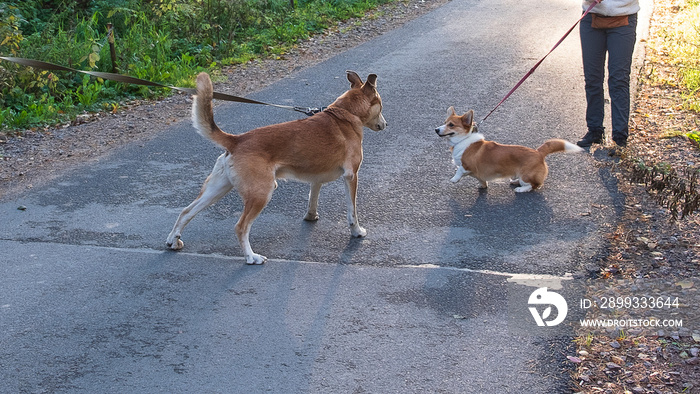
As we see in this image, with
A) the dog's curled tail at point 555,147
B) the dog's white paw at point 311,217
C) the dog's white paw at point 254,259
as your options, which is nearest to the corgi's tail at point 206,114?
the dog's white paw at point 254,259

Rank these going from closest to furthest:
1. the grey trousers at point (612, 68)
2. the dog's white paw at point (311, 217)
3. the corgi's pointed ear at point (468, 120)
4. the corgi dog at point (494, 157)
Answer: the dog's white paw at point (311, 217)
the corgi dog at point (494, 157)
the corgi's pointed ear at point (468, 120)
the grey trousers at point (612, 68)

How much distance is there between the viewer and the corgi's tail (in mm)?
5219

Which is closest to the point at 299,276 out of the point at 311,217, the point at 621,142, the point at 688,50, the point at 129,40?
the point at 311,217

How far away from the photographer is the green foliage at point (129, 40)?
9.43 meters

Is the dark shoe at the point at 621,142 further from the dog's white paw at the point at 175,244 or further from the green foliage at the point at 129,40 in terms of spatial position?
the green foliage at the point at 129,40

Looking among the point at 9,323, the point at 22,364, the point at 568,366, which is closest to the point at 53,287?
the point at 9,323

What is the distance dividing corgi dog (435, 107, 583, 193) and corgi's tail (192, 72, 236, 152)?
248cm

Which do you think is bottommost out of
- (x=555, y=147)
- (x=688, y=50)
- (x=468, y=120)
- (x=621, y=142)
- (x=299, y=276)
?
(x=688, y=50)

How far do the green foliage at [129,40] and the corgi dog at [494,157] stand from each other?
480cm

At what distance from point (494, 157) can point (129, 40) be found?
7.18 m

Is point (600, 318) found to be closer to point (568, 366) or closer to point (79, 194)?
point (568, 366)

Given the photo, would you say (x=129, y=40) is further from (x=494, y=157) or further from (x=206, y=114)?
(x=494, y=157)

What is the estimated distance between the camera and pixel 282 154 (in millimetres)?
5523

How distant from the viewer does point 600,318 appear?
4598 millimetres
